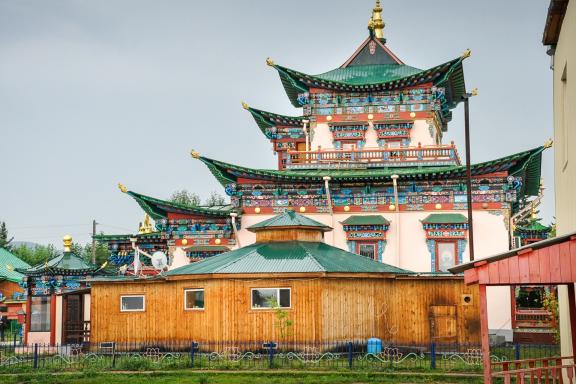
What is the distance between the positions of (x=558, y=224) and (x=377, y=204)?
16958 millimetres

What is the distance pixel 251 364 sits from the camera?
24984 millimetres

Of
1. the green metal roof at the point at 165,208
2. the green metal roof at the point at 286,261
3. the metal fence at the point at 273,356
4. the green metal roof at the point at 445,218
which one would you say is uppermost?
the green metal roof at the point at 165,208

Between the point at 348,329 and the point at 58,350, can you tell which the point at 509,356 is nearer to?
the point at 348,329

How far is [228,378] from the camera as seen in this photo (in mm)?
22500

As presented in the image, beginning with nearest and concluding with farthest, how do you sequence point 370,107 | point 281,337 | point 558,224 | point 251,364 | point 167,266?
point 558,224 → point 251,364 → point 281,337 → point 167,266 → point 370,107

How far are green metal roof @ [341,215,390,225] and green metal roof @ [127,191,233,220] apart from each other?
5.16 metres

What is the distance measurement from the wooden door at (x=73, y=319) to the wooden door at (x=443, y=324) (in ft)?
44.9

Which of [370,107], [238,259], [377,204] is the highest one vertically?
[370,107]

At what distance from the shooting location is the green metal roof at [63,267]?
119 ft

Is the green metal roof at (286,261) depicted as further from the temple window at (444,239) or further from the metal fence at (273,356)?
the temple window at (444,239)

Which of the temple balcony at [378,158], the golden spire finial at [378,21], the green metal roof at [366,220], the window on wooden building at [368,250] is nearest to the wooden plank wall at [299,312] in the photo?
the green metal roof at [366,220]

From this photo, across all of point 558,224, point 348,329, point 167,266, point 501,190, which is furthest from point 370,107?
point 558,224

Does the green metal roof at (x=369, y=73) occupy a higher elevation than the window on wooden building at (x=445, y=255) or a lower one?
higher

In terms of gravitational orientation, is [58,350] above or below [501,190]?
below
